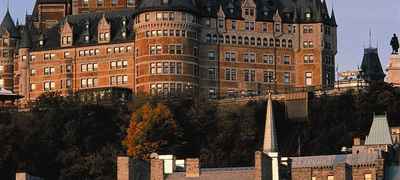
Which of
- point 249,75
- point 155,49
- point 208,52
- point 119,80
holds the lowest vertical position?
point 119,80

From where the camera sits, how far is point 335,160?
383 ft

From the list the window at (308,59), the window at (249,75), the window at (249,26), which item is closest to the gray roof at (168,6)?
the window at (249,26)

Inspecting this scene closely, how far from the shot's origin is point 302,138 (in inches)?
6501

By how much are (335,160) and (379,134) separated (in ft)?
44.0

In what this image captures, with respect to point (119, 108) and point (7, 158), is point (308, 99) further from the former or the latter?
point (7, 158)

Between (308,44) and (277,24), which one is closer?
(308,44)

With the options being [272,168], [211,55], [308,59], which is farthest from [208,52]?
[272,168]

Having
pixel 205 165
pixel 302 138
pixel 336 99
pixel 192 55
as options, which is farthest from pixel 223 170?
pixel 192 55

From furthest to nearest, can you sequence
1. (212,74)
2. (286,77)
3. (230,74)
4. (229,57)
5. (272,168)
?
(286,77), (229,57), (230,74), (212,74), (272,168)

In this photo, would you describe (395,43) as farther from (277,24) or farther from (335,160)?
(335,160)

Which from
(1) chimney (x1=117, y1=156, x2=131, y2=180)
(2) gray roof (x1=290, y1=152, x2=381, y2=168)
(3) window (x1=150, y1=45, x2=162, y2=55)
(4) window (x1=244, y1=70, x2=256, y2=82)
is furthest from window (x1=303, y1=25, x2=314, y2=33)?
(1) chimney (x1=117, y1=156, x2=131, y2=180)

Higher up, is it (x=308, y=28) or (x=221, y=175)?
(x=308, y=28)

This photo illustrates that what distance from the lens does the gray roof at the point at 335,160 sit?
112 m

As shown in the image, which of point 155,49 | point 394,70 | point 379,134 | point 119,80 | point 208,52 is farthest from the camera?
point 394,70
